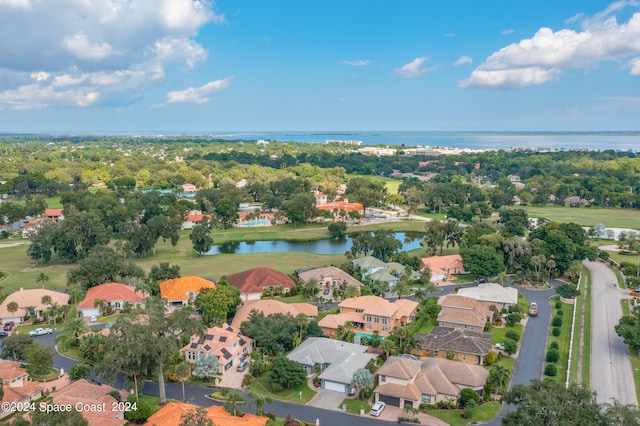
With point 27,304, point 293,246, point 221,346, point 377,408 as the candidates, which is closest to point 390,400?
point 377,408

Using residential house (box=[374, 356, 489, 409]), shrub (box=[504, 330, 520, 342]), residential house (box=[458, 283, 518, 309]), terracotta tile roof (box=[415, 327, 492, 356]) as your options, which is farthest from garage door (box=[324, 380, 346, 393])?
residential house (box=[458, 283, 518, 309])

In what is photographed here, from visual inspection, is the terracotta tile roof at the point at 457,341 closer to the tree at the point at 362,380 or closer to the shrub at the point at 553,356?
the shrub at the point at 553,356

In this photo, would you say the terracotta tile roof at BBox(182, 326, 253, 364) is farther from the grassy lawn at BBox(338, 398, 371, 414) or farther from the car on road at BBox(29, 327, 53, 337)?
the car on road at BBox(29, 327, 53, 337)

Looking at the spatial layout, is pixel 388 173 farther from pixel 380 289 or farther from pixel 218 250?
pixel 380 289

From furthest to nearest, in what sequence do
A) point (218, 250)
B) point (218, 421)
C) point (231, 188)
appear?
point (231, 188) < point (218, 250) < point (218, 421)

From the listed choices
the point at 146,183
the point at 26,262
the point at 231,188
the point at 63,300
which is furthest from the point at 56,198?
the point at 63,300

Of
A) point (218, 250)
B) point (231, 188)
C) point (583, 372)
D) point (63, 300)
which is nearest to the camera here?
point (583, 372)
